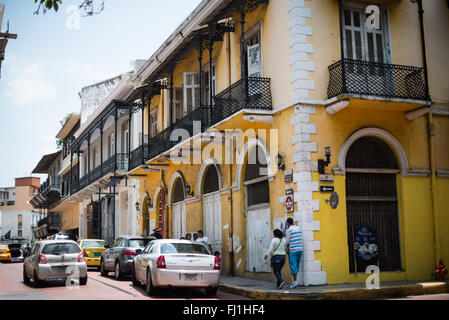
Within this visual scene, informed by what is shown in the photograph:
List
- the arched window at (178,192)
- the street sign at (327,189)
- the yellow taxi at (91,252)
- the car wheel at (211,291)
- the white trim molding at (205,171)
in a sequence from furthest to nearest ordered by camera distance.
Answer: the yellow taxi at (91,252) < the arched window at (178,192) < the white trim molding at (205,171) < the street sign at (327,189) < the car wheel at (211,291)

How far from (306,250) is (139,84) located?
1398 cm

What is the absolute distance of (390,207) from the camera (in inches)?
586

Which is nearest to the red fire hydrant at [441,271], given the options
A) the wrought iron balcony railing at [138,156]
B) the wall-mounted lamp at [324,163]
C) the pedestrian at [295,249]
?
the pedestrian at [295,249]

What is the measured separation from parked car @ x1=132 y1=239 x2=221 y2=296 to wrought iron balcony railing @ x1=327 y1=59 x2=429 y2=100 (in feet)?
18.0

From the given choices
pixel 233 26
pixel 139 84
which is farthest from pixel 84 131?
pixel 233 26

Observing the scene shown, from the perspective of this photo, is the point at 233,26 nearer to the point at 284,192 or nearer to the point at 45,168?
the point at 284,192

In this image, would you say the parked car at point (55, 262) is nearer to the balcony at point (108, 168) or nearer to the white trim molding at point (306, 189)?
the white trim molding at point (306, 189)

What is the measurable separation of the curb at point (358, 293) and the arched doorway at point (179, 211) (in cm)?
914

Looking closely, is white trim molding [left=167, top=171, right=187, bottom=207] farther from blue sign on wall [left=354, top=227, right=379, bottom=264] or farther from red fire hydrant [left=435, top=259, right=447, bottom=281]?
red fire hydrant [left=435, top=259, right=447, bottom=281]

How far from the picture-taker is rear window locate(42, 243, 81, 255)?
15.2 metres

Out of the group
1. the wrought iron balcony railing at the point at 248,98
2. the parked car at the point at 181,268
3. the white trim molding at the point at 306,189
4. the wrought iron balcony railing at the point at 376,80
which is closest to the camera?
the parked car at the point at 181,268

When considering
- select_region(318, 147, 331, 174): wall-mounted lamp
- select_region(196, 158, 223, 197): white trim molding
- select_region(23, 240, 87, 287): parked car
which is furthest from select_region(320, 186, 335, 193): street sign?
select_region(23, 240, 87, 287): parked car

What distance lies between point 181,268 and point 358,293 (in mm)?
4117

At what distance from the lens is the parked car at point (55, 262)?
14.8 m
